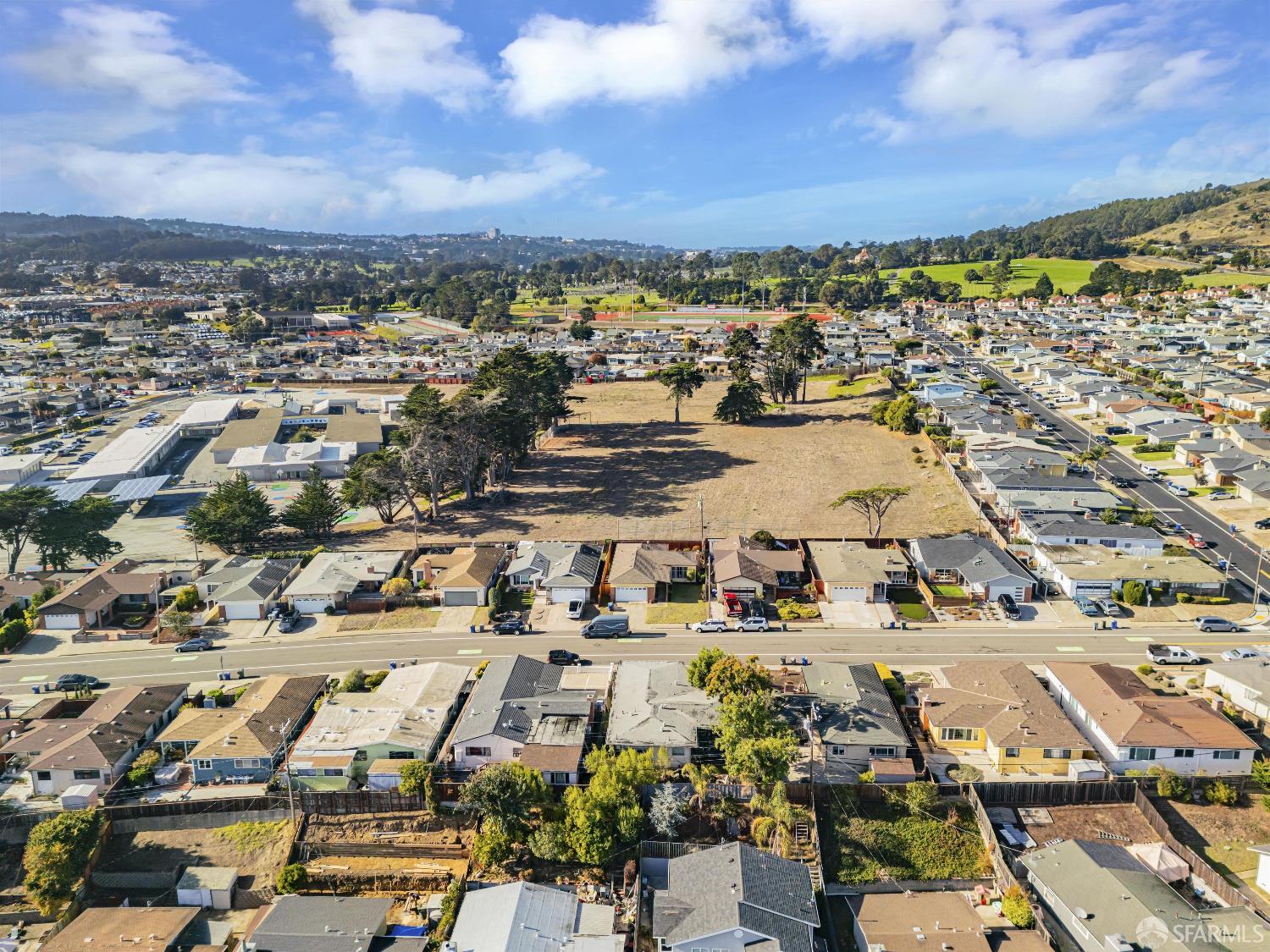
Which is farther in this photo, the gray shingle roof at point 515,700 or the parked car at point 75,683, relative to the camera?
the parked car at point 75,683

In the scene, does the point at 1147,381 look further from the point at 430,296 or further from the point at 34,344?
the point at 34,344

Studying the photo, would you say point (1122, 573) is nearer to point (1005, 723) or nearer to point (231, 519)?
point (1005, 723)

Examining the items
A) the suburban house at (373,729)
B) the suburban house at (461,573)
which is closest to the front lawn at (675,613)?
the suburban house at (461,573)

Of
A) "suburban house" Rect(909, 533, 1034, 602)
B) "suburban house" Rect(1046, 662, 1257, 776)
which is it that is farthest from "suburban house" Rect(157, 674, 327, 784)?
"suburban house" Rect(909, 533, 1034, 602)

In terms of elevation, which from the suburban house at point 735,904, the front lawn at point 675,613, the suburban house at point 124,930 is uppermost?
the suburban house at point 735,904

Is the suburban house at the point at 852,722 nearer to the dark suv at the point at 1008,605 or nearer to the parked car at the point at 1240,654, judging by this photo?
the dark suv at the point at 1008,605

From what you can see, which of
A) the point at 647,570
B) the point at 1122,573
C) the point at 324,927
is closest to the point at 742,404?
the point at 647,570
